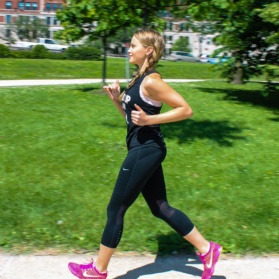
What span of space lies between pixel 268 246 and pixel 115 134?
394 centimetres

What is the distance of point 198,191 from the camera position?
556 centimetres

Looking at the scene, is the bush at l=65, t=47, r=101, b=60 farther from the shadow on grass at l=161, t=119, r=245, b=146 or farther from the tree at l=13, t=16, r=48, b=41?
the tree at l=13, t=16, r=48, b=41

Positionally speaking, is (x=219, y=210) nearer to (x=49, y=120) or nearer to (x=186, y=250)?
(x=186, y=250)

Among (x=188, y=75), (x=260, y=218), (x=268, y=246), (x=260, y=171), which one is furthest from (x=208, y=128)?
(x=188, y=75)

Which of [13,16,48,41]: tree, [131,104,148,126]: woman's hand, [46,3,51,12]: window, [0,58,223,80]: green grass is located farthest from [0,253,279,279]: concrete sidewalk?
[46,3,51,12]: window

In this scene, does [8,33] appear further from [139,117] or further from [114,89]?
[139,117]

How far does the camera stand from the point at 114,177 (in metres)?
5.90

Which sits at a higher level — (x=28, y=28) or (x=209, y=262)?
(x=209, y=262)

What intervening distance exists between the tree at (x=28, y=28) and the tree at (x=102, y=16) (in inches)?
2127

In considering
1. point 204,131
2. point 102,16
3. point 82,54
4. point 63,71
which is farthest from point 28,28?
point 204,131

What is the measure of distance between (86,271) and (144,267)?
55 cm

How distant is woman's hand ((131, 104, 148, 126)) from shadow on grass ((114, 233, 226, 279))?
123 cm

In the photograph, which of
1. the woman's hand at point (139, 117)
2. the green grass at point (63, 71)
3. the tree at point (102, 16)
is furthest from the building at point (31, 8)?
the woman's hand at point (139, 117)

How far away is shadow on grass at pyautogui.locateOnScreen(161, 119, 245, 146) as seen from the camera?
789cm
